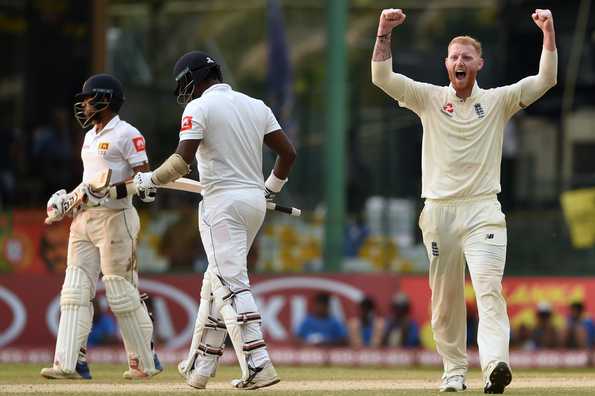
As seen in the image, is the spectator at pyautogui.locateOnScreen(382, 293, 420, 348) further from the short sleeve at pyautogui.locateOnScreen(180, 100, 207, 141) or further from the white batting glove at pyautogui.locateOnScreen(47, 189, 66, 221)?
the short sleeve at pyautogui.locateOnScreen(180, 100, 207, 141)

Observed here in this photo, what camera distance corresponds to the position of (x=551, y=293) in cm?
1833

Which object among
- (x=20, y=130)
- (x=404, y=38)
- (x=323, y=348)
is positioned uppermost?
(x=404, y=38)

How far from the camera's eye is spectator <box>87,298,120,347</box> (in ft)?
59.3

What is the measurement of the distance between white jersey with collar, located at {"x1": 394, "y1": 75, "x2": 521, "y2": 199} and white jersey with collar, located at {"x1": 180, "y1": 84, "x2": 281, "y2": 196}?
3.38 feet

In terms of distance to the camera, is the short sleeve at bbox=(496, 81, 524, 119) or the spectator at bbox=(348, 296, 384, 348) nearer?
the short sleeve at bbox=(496, 81, 524, 119)

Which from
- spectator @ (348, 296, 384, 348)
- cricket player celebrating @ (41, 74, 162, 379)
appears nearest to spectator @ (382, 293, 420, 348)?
spectator @ (348, 296, 384, 348)

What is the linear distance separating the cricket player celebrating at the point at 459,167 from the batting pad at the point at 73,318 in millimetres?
2621

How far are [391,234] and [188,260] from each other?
99.8 inches

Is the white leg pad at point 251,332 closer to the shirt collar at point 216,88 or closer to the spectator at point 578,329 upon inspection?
the shirt collar at point 216,88

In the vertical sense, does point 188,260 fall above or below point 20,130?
below

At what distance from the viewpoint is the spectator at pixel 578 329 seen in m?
17.9

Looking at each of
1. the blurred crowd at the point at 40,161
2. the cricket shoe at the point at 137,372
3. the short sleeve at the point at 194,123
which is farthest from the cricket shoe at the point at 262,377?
the blurred crowd at the point at 40,161

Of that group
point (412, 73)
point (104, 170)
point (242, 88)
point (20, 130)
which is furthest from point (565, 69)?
point (104, 170)

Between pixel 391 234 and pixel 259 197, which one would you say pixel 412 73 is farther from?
pixel 259 197
